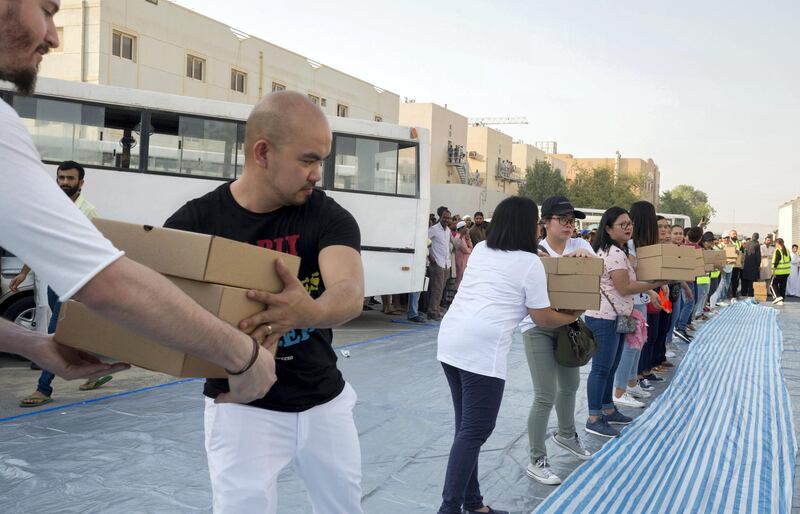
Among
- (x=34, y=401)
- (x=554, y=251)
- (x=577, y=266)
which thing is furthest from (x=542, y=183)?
(x=577, y=266)

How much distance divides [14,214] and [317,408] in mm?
1299

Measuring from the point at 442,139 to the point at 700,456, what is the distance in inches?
1941

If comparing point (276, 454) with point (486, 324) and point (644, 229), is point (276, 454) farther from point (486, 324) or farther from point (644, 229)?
point (644, 229)

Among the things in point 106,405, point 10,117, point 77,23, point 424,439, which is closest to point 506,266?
point 424,439

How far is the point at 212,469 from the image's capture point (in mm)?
2178

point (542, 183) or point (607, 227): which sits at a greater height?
point (542, 183)

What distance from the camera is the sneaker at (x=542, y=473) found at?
4.58 meters

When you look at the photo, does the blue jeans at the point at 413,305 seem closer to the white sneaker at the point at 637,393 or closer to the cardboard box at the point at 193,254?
the white sneaker at the point at 637,393

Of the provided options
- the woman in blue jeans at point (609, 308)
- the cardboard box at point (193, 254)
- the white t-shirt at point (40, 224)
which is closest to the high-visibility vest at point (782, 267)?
the woman in blue jeans at point (609, 308)

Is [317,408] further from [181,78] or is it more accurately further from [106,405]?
[181,78]

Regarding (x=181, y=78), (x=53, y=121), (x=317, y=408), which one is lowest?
(x=317, y=408)

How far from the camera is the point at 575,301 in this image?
14.5ft

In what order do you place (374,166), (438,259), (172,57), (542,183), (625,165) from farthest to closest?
1. (625,165)
2. (542,183)
3. (172,57)
4. (438,259)
5. (374,166)

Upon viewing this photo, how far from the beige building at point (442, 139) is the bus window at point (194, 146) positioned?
41.6 m
